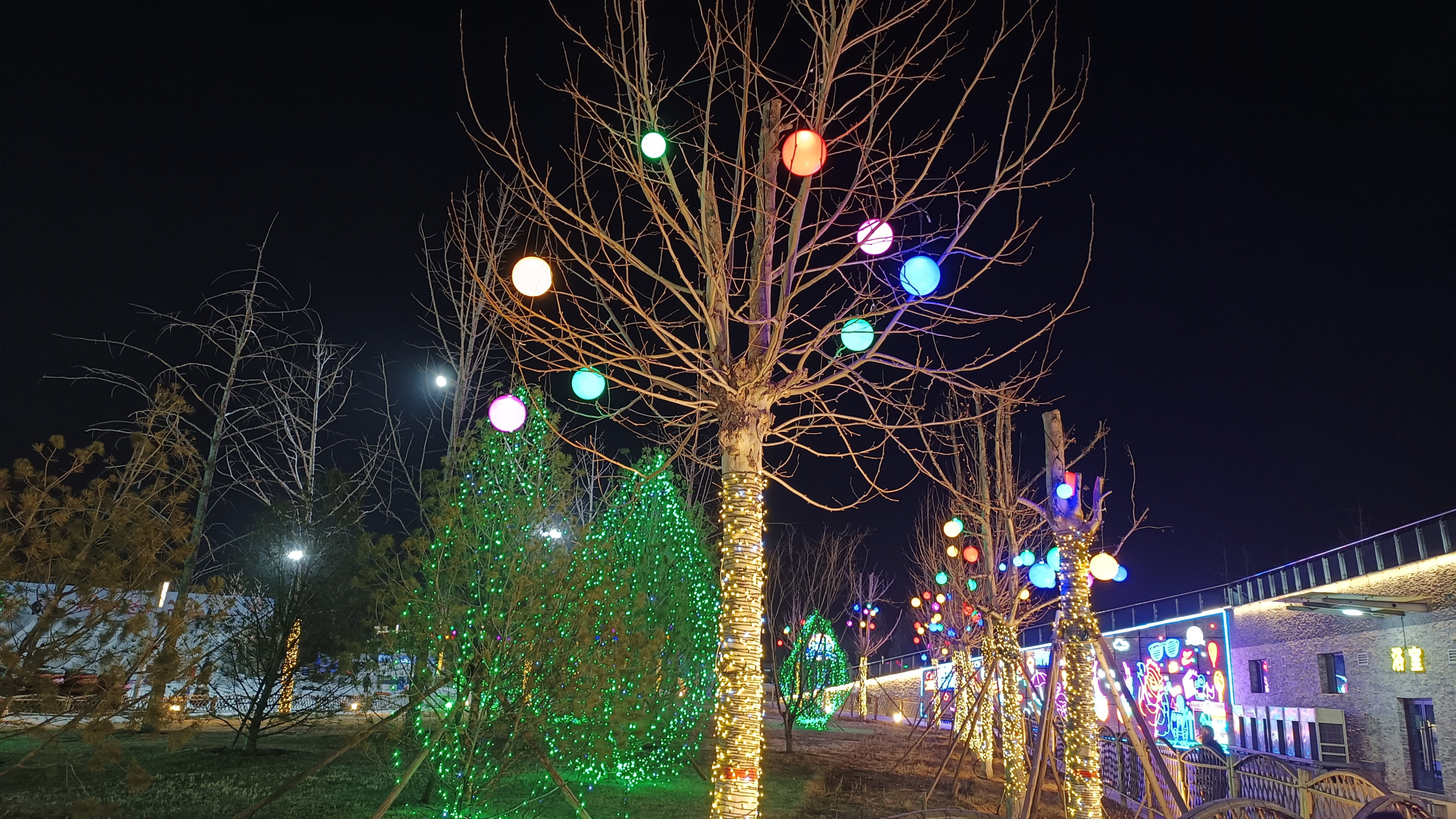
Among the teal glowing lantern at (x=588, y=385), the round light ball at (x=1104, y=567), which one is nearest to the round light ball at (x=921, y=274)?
the teal glowing lantern at (x=588, y=385)

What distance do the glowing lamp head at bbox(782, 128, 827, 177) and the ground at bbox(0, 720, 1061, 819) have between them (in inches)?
230

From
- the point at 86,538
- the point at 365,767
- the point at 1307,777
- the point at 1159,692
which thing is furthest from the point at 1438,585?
the point at 86,538

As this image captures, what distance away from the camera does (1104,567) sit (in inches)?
393

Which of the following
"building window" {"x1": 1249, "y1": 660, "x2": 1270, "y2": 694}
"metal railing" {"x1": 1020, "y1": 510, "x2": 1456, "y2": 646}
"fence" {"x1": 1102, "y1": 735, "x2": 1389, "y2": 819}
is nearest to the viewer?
"fence" {"x1": 1102, "y1": 735, "x2": 1389, "y2": 819}

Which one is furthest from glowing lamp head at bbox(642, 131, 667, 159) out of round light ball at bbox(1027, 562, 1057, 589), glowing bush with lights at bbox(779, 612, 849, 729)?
glowing bush with lights at bbox(779, 612, 849, 729)

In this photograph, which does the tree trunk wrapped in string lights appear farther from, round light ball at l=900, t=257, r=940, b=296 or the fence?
the fence

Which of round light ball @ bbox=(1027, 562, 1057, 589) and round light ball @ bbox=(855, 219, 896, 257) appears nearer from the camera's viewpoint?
round light ball @ bbox=(855, 219, 896, 257)

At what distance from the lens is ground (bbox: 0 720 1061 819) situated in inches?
352

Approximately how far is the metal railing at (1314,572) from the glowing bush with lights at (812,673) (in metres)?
7.30

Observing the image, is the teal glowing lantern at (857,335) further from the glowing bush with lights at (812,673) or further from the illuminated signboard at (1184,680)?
the illuminated signboard at (1184,680)

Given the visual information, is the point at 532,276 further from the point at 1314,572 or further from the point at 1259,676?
the point at 1259,676

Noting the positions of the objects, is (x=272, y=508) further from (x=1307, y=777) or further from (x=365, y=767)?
(x=1307, y=777)

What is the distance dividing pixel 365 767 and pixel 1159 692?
24.7 m

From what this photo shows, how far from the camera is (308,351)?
53.6ft
